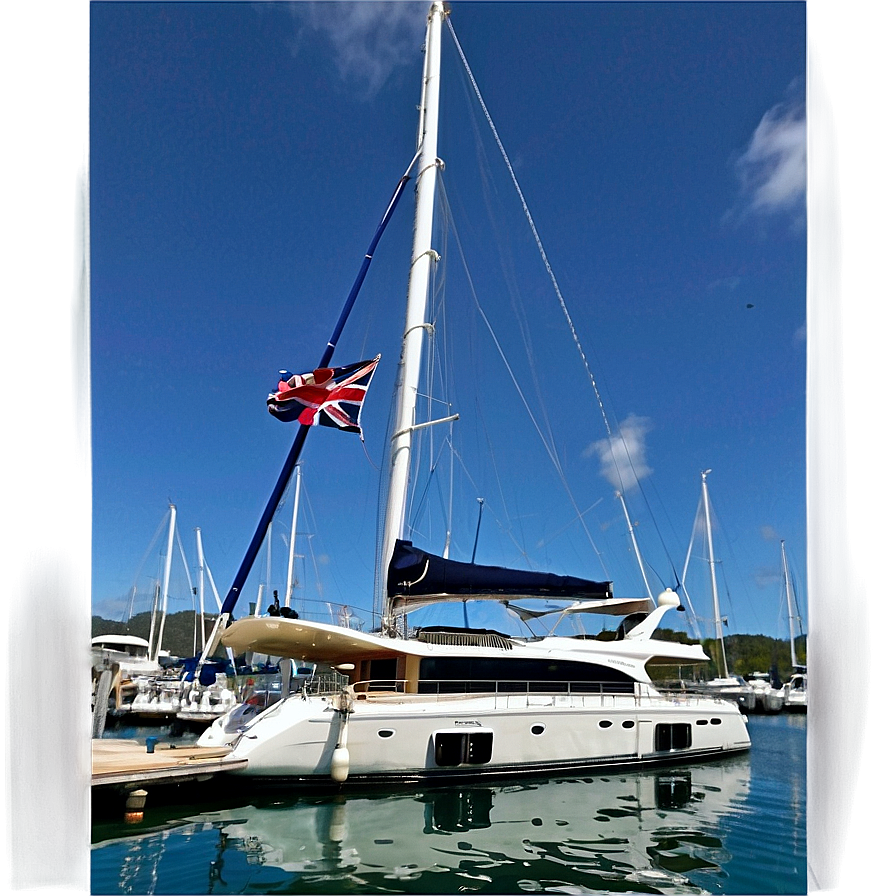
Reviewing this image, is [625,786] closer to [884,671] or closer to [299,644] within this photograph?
[299,644]

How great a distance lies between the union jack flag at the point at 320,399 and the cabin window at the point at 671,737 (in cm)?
1129

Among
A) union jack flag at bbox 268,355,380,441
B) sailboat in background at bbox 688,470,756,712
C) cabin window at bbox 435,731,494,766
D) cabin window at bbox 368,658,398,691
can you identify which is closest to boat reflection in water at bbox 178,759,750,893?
cabin window at bbox 435,731,494,766

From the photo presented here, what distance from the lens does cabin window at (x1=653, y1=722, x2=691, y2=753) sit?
1814 centimetres

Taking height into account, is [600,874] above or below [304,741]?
below

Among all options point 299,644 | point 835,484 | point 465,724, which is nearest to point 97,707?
point 299,644

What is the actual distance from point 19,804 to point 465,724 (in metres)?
14.4

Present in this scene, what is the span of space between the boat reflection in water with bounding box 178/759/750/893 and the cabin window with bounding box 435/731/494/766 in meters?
0.64

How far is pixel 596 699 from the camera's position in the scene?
17.7 metres

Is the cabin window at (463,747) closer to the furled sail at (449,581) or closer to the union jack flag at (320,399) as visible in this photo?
the furled sail at (449,581)

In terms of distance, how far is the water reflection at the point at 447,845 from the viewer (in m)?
9.33

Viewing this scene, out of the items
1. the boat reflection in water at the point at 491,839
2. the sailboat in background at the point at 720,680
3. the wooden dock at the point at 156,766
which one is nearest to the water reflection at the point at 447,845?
the boat reflection in water at the point at 491,839

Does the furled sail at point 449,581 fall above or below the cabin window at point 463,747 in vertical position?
above

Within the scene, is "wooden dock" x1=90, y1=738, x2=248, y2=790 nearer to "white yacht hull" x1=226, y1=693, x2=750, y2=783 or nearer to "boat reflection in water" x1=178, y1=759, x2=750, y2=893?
"white yacht hull" x1=226, y1=693, x2=750, y2=783

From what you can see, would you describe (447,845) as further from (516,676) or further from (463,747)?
(516,676)
